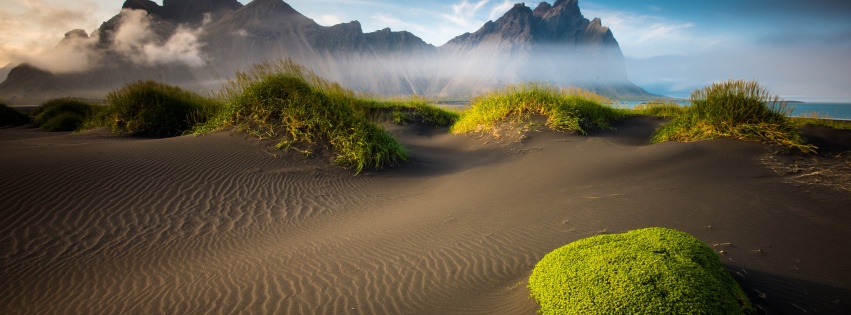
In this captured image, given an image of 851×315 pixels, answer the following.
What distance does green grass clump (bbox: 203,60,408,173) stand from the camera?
307 inches

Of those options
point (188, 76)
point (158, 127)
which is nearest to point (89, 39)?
point (188, 76)

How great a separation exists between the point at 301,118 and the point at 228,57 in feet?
568

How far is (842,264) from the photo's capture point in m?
2.83

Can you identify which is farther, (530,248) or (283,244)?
(283,244)

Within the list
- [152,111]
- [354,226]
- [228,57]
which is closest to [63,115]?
[152,111]

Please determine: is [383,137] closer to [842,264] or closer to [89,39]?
[842,264]

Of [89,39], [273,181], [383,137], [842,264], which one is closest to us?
[842,264]

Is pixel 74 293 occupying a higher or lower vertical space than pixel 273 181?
lower

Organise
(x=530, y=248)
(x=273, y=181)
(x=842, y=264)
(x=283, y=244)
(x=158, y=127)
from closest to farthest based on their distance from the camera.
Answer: (x=842, y=264) < (x=530, y=248) < (x=283, y=244) < (x=273, y=181) < (x=158, y=127)

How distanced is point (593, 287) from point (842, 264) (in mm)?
2527

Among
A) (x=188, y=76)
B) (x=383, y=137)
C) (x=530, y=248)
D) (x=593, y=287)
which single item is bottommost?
(x=530, y=248)

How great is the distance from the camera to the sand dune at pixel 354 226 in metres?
2.93

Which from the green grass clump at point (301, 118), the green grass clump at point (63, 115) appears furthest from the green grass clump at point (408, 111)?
the green grass clump at point (63, 115)

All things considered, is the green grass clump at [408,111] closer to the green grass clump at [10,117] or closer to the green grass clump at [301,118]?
the green grass clump at [301,118]
